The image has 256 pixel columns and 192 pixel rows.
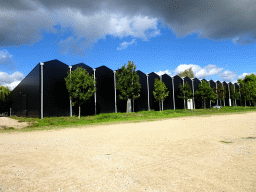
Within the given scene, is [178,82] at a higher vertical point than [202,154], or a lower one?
higher

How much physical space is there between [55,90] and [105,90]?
7.24 metres

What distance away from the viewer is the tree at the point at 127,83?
2653 centimetres

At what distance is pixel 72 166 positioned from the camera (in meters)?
4.40

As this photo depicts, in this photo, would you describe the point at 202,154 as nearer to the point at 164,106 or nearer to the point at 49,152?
the point at 49,152

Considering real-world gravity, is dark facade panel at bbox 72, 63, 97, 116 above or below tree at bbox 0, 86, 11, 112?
below

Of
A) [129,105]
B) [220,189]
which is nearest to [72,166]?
[220,189]

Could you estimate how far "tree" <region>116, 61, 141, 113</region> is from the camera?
2653cm

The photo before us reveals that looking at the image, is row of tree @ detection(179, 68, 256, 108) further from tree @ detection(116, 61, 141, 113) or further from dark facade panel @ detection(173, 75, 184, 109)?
tree @ detection(116, 61, 141, 113)

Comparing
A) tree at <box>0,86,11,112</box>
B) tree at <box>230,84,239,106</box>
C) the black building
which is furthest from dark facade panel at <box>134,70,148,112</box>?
tree at <box>230,84,239,106</box>

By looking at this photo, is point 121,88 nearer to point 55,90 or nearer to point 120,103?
point 120,103

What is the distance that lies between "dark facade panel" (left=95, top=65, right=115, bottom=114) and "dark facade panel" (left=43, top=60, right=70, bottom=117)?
4.60 metres

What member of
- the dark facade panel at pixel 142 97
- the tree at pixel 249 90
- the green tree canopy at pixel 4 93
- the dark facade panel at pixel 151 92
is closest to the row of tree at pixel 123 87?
the dark facade panel at pixel 151 92

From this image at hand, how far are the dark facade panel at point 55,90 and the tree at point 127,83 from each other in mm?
7863

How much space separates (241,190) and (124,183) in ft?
6.81
